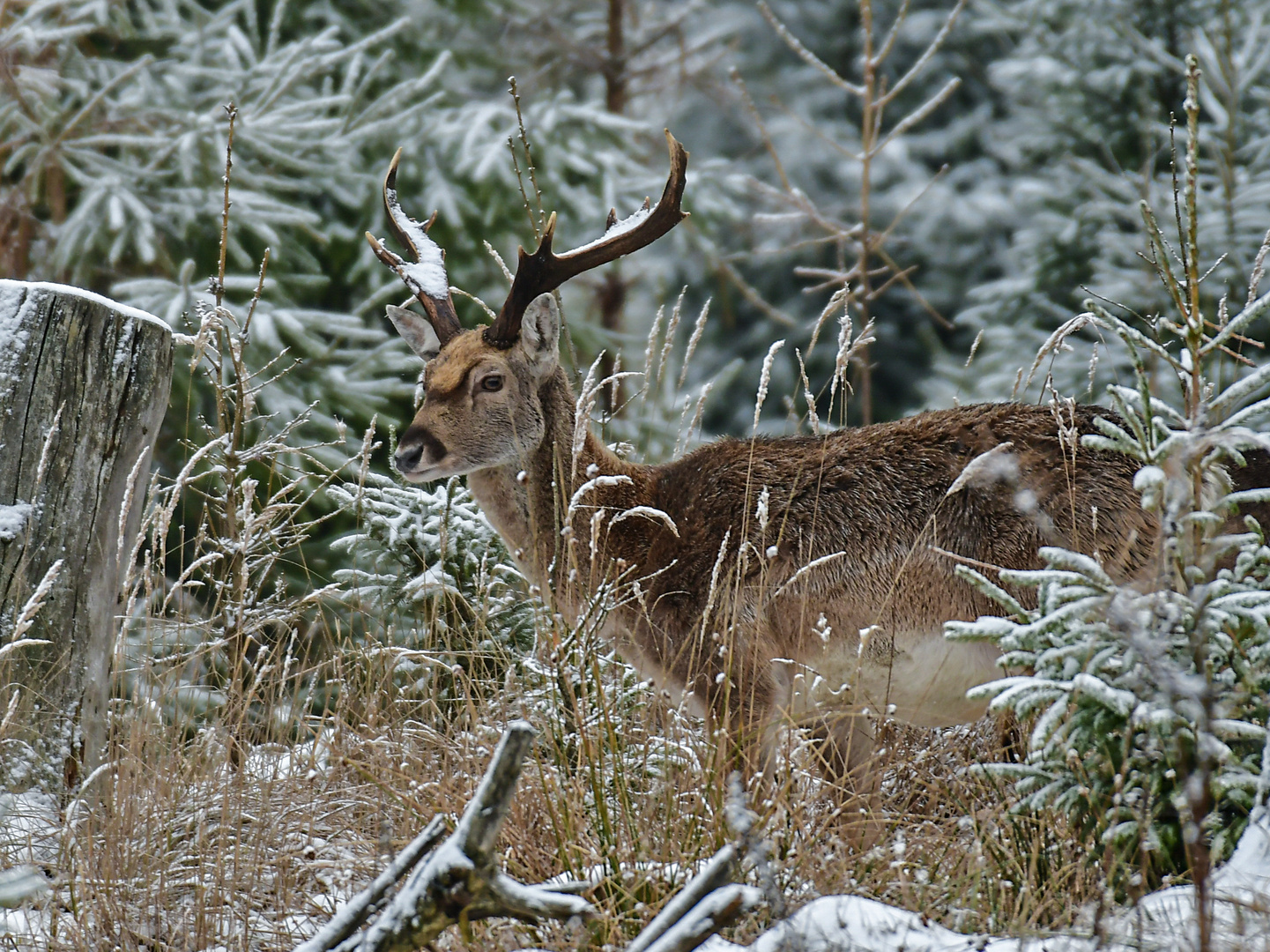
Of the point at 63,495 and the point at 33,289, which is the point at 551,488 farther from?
the point at 33,289

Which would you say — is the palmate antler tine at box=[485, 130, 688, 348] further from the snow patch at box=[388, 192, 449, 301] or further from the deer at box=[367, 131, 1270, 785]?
the snow patch at box=[388, 192, 449, 301]

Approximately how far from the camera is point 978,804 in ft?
11.1

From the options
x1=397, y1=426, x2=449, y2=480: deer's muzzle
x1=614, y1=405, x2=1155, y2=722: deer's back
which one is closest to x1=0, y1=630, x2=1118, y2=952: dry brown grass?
x1=614, y1=405, x2=1155, y2=722: deer's back

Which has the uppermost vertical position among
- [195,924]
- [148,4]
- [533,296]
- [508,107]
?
[148,4]

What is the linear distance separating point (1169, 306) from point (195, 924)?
901cm

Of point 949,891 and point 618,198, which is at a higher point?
point 618,198

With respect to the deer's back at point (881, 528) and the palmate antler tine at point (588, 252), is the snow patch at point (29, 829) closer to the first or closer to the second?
the deer's back at point (881, 528)

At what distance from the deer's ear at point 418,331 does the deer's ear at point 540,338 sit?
1.39ft

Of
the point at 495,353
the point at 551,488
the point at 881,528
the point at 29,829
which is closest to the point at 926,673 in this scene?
the point at 881,528

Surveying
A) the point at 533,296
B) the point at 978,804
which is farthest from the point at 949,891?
the point at 533,296

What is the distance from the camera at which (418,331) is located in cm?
521

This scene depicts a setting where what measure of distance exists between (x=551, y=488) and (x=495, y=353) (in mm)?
551

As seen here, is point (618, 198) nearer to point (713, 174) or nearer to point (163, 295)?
point (713, 174)

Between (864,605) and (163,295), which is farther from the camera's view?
(163,295)
